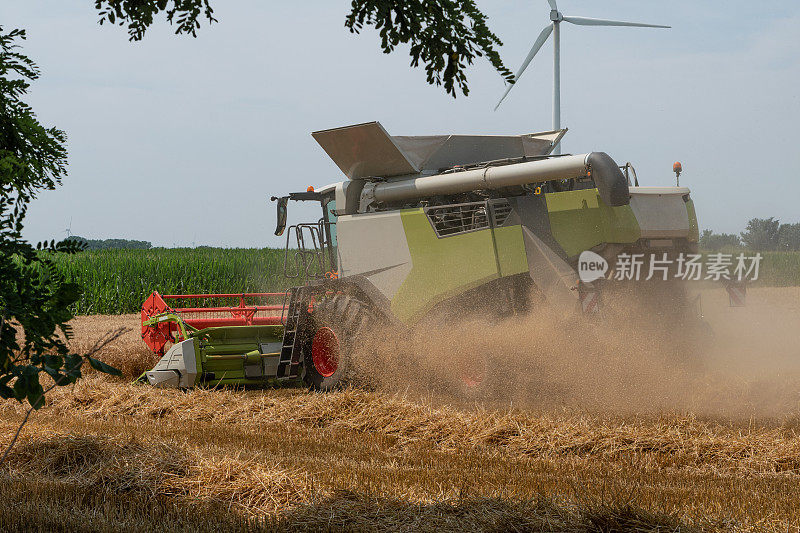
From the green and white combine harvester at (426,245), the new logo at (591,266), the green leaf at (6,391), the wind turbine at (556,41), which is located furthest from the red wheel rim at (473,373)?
the wind turbine at (556,41)

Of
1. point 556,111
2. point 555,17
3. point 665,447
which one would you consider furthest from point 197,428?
point 555,17

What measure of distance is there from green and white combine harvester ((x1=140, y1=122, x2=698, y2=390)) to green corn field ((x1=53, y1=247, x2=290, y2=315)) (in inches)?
501

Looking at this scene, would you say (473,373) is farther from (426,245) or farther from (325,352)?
(325,352)

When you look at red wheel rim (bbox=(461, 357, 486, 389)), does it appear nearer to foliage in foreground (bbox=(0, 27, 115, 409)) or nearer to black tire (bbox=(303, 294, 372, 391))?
black tire (bbox=(303, 294, 372, 391))

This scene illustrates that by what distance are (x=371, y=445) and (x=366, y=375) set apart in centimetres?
188

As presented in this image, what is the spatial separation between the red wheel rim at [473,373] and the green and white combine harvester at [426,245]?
30 millimetres

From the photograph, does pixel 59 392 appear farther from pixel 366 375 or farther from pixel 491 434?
pixel 491 434

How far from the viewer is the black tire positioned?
28.2ft

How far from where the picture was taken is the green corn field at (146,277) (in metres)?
23.5

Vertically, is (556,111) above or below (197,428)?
above

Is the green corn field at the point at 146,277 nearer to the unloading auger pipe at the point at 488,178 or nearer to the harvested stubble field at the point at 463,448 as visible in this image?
the unloading auger pipe at the point at 488,178

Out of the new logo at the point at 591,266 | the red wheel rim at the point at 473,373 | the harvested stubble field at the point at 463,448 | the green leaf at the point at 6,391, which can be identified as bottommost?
the harvested stubble field at the point at 463,448

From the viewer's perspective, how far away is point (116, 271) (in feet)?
78.8

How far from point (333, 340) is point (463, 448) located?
9.46ft
